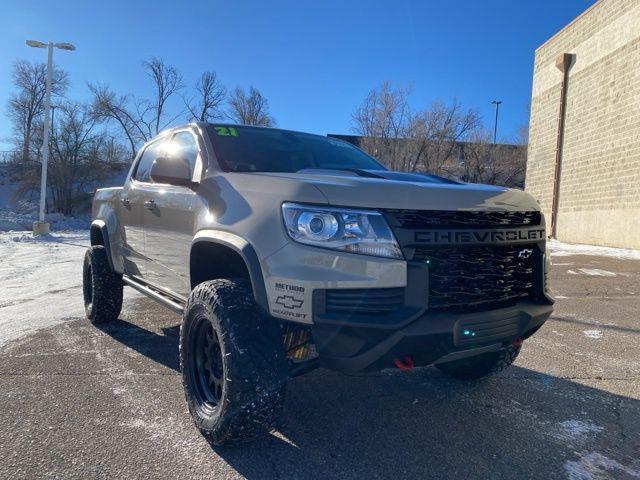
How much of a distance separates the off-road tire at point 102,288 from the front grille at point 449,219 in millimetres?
3772

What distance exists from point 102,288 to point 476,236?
403cm

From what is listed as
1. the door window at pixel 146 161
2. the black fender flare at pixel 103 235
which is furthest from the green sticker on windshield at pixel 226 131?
the black fender flare at pixel 103 235

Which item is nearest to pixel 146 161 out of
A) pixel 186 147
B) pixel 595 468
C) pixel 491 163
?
pixel 186 147

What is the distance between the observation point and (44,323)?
5.32 metres

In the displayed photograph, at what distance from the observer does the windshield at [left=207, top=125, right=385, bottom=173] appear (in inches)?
139

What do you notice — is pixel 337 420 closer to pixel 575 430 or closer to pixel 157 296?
pixel 575 430

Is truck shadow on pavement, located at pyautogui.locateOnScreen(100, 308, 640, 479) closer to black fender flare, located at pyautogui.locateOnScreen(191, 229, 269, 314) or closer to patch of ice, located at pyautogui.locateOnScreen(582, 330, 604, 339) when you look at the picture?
black fender flare, located at pyautogui.locateOnScreen(191, 229, 269, 314)

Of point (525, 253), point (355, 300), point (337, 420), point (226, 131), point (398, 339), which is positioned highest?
point (226, 131)

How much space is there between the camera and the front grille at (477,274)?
8.00 feet

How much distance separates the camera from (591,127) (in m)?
17.9

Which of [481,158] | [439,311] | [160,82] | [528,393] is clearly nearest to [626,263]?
[528,393]

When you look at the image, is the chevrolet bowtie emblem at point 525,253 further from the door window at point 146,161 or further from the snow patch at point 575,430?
the door window at point 146,161

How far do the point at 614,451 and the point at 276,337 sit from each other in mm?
2019

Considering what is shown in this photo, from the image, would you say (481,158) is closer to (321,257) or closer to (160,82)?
(160,82)
